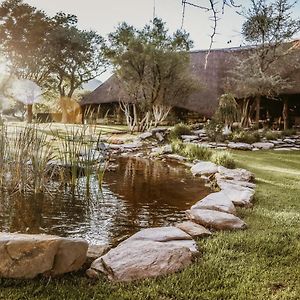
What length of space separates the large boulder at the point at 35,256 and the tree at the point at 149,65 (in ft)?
40.3

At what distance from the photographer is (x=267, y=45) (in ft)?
49.4

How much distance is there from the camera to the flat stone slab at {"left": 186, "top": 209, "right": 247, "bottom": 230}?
3002 mm

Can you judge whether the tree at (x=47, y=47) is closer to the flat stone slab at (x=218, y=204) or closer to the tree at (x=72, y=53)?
the tree at (x=72, y=53)

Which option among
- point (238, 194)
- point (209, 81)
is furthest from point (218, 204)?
point (209, 81)

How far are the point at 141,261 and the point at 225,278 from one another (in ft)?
1.59

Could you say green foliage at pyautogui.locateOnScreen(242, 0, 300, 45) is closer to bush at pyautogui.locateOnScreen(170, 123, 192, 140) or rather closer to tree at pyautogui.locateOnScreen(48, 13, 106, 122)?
bush at pyautogui.locateOnScreen(170, 123, 192, 140)

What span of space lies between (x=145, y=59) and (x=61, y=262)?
13.0 metres

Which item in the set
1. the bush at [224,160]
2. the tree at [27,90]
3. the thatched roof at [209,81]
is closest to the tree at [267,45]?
the thatched roof at [209,81]

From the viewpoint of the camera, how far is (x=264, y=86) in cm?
1456

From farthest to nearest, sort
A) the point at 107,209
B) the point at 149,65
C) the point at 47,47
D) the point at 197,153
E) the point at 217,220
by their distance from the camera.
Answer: the point at 47,47 < the point at 149,65 < the point at 197,153 < the point at 107,209 < the point at 217,220

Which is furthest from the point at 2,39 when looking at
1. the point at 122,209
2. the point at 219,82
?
the point at 122,209

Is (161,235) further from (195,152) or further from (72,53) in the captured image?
(72,53)

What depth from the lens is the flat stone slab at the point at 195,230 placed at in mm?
2789

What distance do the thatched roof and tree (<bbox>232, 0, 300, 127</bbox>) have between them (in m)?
1.37
